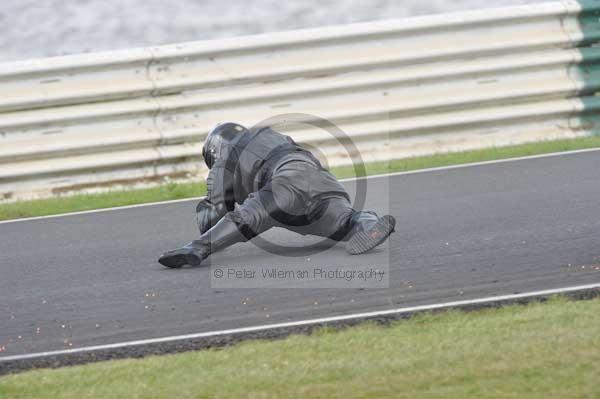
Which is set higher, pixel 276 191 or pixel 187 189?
pixel 276 191

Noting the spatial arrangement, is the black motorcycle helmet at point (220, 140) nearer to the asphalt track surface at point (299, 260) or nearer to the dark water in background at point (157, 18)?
the asphalt track surface at point (299, 260)

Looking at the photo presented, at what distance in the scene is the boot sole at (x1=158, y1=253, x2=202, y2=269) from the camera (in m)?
6.71

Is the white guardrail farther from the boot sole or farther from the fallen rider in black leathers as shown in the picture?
the boot sole

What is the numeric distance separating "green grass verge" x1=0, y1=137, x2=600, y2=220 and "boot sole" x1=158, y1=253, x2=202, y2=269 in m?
2.53

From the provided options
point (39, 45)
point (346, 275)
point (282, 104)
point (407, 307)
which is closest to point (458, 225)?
point (346, 275)

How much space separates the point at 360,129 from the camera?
1001 centimetres

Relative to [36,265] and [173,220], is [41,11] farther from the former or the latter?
[36,265]

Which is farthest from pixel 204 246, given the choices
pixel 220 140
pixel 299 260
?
pixel 220 140

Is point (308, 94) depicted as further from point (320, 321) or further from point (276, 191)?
point (320, 321)

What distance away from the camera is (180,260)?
22.1 ft

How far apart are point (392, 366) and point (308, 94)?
5.77 meters

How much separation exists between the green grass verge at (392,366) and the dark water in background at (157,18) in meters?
6.27

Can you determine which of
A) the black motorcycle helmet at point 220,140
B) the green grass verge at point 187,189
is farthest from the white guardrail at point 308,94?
the black motorcycle helmet at point 220,140

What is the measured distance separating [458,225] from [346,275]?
4.25ft
